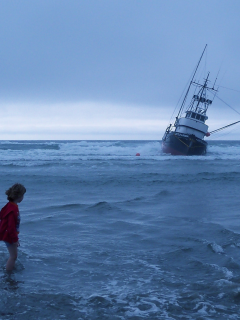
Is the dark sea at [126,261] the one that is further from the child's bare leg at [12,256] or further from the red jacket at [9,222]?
the red jacket at [9,222]

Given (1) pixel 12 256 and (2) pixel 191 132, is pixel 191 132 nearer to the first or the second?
(2) pixel 191 132

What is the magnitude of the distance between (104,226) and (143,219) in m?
1.25

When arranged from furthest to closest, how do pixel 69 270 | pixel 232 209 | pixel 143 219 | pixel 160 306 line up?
1. pixel 232 209
2. pixel 143 219
3. pixel 69 270
4. pixel 160 306

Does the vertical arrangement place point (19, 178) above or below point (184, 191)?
below

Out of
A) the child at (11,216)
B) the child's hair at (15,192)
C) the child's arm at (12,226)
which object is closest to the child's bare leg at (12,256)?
the child at (11,216)

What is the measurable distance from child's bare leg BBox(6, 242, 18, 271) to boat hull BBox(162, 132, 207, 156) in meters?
33.3

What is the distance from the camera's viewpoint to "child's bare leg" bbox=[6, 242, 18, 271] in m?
4.78

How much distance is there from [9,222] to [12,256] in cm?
56

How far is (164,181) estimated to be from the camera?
17.3 m

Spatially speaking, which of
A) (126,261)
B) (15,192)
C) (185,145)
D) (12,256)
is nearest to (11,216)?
(15,192)

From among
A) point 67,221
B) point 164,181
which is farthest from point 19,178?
point 67,221

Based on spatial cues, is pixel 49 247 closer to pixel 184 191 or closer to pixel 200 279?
pixel 200 279

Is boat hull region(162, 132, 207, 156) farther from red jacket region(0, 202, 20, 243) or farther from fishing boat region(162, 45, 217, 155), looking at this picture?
red jacket region(0, 202, 20, 243)

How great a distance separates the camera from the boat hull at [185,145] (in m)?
37.2
